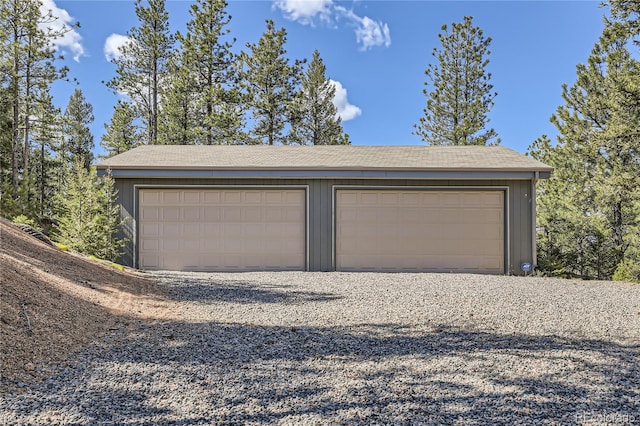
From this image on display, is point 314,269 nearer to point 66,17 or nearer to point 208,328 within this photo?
point 208,328

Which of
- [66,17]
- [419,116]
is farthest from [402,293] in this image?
[66,17]

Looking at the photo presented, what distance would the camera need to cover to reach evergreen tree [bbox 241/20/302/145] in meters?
18.8

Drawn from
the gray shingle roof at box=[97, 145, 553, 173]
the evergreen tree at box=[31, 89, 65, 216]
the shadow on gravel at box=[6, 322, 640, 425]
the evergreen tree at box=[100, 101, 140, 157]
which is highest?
the evergreen tree at box=[100, 101, 140, 157]

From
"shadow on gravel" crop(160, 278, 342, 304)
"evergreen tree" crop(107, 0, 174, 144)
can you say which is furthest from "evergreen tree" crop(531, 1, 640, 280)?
"evergreen tree" crop(107, 0, 174, 144)

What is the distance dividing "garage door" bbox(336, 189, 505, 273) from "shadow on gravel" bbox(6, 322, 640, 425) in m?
5.26

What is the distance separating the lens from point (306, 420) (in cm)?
248

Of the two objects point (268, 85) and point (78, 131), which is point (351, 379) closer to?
point (268, 85)

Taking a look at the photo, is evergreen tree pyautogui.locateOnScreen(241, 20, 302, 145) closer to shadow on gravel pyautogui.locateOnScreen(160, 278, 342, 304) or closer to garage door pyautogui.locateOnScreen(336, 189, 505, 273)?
garage door pyautogui.locateOnScreen(336, 189, 505, 273)

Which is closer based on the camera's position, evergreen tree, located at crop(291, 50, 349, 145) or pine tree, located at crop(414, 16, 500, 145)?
pine tree, located at crop(414, 16, 500, 145)

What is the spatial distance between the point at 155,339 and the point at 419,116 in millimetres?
16891

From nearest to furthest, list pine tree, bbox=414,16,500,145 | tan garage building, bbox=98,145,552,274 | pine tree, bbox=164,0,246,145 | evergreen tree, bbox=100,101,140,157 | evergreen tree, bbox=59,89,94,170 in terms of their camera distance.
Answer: tan garage building, bbox=98,145,552,274
pine tree, bbox=414,16,500,145
pine tree, bbox=164,0,246,145
evergreen tree, bbox=100,101,140,157
evergreen tree, bbox=59,89,94,170

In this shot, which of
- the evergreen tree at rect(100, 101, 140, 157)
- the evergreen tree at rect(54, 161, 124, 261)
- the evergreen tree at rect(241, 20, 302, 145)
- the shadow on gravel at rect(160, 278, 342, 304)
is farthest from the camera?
the evergreen tree at rect(100, 101, 140, 157)

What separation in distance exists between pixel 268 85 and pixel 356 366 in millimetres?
17362

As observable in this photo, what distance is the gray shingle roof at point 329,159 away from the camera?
927 cm
